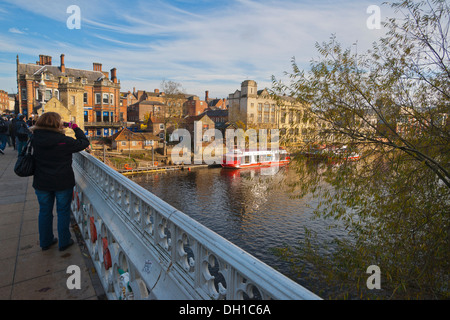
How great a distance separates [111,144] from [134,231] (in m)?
52.0

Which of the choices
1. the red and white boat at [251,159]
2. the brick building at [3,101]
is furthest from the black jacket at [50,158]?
the brick building at [3,101]

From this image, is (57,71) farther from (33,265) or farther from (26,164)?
(33,265)

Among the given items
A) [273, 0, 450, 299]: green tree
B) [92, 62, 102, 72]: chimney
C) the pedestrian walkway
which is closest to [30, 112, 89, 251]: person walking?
the pedestrian walkway

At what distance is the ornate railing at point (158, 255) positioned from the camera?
5.58 ft

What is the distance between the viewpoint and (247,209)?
26.0 meters

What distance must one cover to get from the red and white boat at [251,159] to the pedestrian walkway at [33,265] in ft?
142

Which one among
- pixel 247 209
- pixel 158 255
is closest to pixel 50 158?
pixel 158 255

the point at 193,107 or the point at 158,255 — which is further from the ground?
the point at 193,107

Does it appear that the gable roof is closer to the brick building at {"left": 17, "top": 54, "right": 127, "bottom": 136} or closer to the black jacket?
the brick building at {"left": 17, "top": 54, "right": 127, "bottom": 136}

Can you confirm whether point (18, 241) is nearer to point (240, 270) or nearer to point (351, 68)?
point (240, 270)

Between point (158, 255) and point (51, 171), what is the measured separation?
250 cm

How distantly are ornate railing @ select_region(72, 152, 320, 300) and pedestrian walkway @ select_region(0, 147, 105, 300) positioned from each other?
186 millimetres

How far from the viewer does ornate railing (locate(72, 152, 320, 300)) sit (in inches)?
67.0
